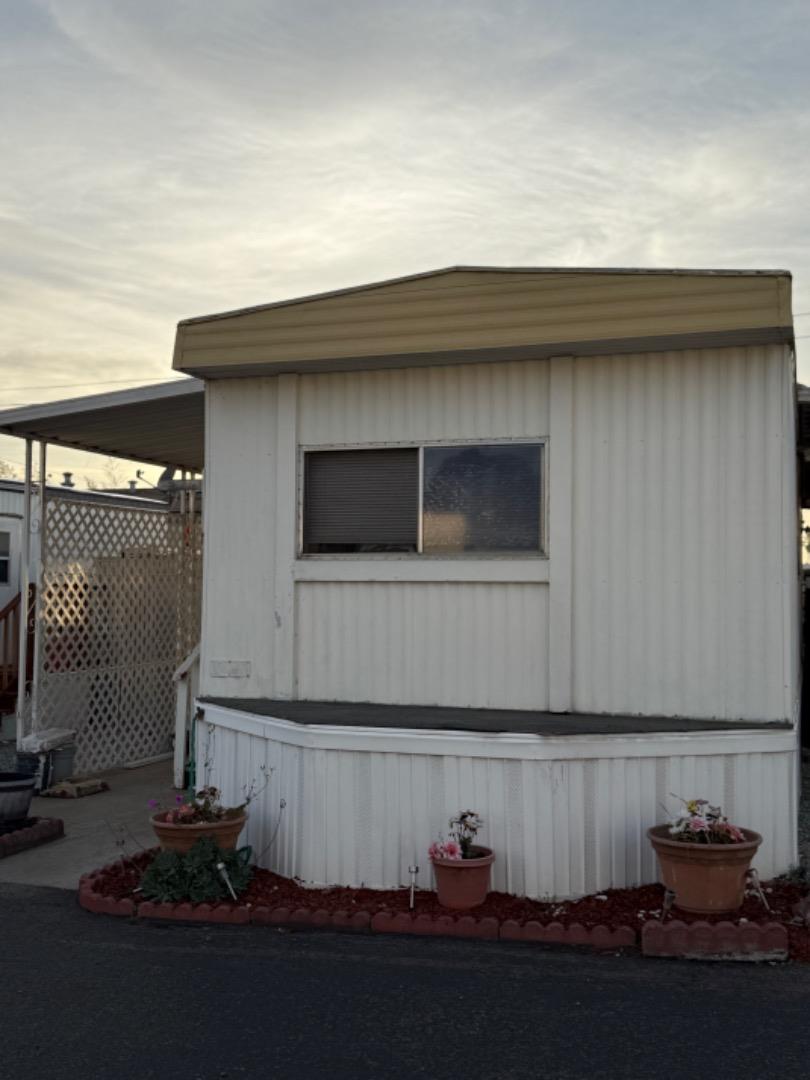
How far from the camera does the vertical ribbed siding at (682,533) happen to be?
5.99 m

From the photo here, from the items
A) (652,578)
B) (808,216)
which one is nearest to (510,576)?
(652,578)

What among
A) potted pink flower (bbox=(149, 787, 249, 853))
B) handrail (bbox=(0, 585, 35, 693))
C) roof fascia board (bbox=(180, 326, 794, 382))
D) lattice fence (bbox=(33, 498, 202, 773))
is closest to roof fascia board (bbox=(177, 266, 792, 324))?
roof fascia board (bbox=(180, 326, 794, 382))

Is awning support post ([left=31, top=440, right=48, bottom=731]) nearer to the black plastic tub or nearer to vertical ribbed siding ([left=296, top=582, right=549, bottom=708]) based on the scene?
the black plastic tub

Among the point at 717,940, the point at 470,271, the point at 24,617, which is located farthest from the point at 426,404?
the point at 24,617

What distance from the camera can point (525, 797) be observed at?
553 cm

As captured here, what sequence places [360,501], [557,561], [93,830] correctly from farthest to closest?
1. [93,830]
2. [360,501]
3. [557,561]

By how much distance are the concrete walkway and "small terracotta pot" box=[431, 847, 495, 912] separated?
2228 mm

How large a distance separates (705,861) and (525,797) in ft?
3.11

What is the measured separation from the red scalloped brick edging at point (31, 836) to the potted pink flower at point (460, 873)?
3065mm

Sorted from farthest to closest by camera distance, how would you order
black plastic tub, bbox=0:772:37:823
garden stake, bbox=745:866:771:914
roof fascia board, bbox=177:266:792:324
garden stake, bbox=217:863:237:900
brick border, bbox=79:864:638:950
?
1. black plastic tub, bbox=0:772:37:823
2. roof fascia board, bbox=177:266:792:324
3. garden stake, bbox=217:863:237:900
4. garden stake, bbox=745:866:771:914
5. brick border, bbox=79:864:638:950

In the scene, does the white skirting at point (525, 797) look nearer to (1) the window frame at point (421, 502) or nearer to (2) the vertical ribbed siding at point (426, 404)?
(1) the window frame at point (421, 502)

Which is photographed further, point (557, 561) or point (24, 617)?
point (24, 617)

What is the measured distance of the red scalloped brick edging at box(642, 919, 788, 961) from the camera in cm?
471

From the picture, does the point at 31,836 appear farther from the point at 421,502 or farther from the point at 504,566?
the point at 504,566
